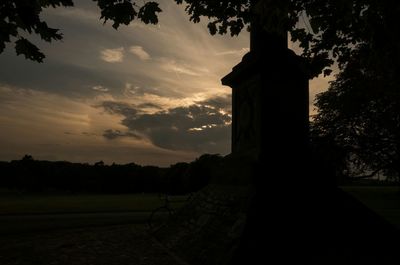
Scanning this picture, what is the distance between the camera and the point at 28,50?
414 centimetres

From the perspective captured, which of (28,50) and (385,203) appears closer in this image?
(28,50)

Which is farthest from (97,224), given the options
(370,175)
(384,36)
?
(370,175)

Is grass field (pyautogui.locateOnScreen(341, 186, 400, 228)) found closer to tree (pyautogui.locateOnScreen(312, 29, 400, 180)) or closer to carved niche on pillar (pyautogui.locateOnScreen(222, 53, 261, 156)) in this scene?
tree (pyautogui.locateOnScreen(312, 29, 400, 180))

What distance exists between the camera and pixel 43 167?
37.0 metres

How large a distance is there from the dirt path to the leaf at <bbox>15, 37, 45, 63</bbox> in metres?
5.98

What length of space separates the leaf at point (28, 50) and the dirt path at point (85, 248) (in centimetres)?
598

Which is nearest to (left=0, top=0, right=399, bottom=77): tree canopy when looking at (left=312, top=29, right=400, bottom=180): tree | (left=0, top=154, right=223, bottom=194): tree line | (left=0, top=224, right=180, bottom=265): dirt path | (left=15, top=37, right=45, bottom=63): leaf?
(left=15, top=37, right=45, bottom=63): leaf

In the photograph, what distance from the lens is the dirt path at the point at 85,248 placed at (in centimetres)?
911

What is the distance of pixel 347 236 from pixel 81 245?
6.93m

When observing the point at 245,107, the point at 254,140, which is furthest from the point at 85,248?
the point at 245,107

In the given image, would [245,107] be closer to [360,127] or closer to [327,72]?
[327,72]

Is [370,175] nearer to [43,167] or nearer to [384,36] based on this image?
[384,36]

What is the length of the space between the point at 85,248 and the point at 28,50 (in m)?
7.56

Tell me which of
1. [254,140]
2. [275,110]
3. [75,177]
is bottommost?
[75,177]
